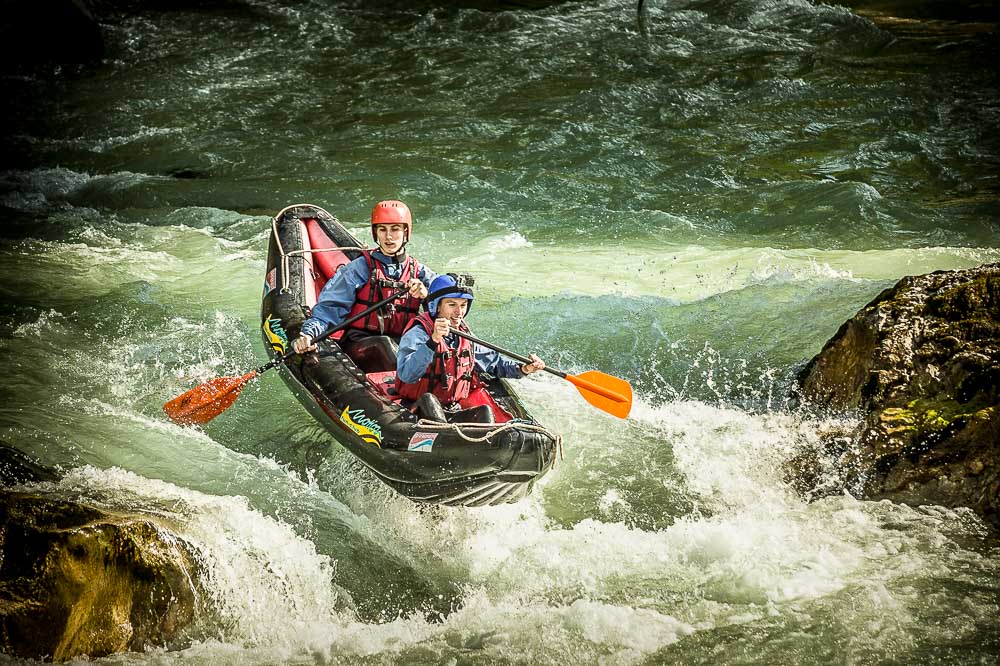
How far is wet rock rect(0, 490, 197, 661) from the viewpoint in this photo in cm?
312

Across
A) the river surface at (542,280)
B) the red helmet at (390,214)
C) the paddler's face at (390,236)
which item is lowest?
the river surface at (542,280)

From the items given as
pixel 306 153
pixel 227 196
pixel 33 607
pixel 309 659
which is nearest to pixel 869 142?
pixel 306 153

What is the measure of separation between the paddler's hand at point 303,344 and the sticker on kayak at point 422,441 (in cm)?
101

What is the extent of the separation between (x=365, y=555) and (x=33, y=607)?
150 cm

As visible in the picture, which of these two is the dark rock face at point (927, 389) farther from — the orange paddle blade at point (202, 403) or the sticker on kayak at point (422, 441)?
the orange paddle blade at point (202, 403)

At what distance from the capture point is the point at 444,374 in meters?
4.41

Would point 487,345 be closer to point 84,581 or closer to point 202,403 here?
point 202,403

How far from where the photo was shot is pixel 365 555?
166 inches

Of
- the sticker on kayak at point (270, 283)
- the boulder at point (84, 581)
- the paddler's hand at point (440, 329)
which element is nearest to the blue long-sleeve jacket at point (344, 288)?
the sticker on kayak at point (270, 283)

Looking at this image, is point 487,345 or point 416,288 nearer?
point 487,345

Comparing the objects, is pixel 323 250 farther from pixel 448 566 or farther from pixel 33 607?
pixel 33 607

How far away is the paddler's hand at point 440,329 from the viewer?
421 cm

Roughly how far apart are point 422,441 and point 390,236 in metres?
1.44

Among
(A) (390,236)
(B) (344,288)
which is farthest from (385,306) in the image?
(A) (390,236)
